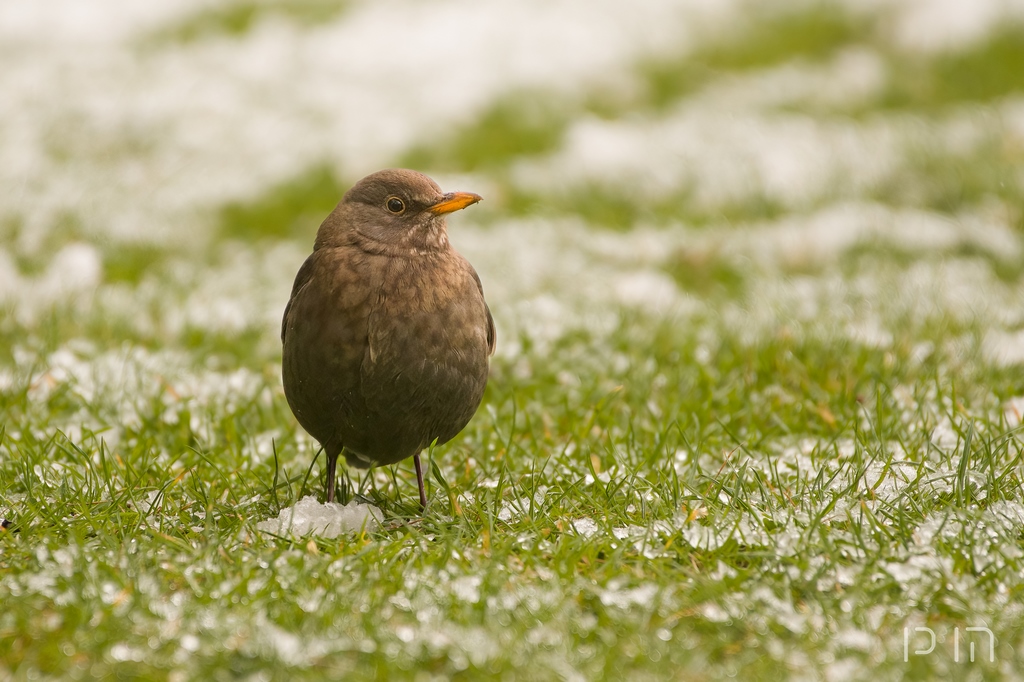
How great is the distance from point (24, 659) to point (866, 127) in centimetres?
782

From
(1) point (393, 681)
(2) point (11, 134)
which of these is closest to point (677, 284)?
(1) point (393, 681)

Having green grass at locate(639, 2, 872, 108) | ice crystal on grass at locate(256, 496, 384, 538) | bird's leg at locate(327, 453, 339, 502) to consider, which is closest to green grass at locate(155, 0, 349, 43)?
green grass at locate(639, 2, 872, 108)

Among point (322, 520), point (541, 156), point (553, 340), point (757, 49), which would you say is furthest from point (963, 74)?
point (322, 520)

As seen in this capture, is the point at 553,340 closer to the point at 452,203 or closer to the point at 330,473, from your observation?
the point at 452,203

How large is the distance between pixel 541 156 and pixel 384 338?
5.57m

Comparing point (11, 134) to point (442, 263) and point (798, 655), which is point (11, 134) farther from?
point (798, 655)

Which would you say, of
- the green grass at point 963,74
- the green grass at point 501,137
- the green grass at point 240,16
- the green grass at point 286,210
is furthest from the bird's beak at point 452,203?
the green grass at point 240,16

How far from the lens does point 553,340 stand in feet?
18.0

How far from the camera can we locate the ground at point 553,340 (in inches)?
112

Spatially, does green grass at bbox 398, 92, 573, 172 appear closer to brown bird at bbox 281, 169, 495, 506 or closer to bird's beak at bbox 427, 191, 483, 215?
bird's beak at bbox 427, 191, 483, 215

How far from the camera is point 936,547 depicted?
3.13 meters

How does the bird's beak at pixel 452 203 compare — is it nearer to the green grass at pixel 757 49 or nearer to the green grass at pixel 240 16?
the green grass at pixel 757 49

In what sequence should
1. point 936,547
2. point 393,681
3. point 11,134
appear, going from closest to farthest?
point 393,681 → point 936,547 → point 11,134

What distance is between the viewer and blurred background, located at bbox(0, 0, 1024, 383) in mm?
6055
